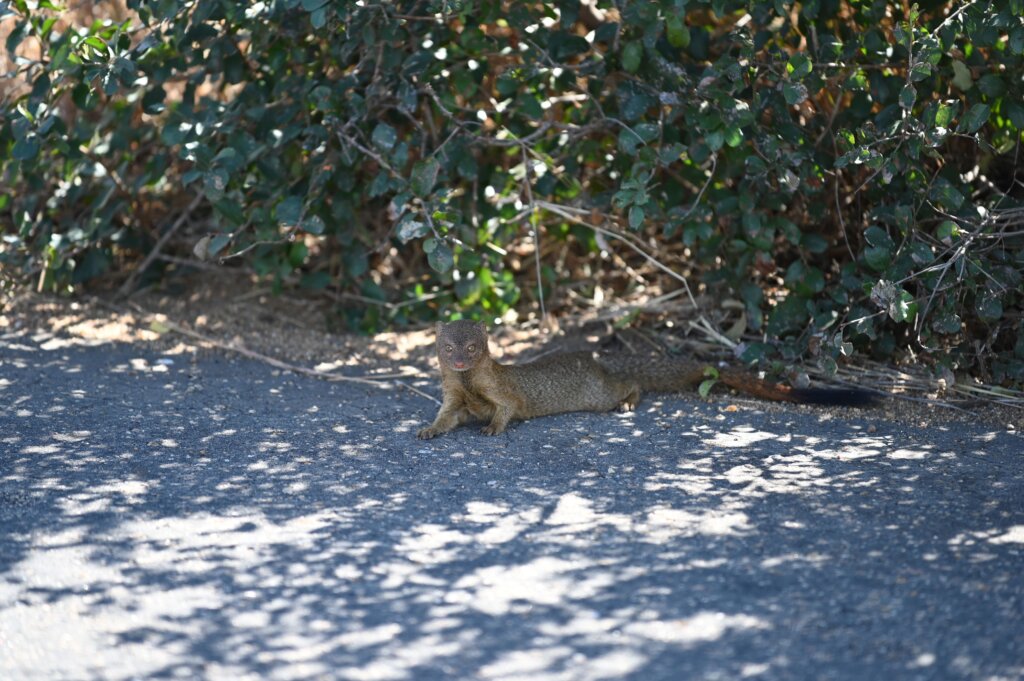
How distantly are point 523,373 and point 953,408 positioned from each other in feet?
5.62

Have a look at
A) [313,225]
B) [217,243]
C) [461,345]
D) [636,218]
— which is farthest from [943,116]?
[217,243]

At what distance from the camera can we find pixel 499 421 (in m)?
4.30

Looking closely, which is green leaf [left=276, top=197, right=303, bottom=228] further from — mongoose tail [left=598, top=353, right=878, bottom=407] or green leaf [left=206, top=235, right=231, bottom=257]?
mongoose tail [left=598, top=353, right=878, bottom=407]

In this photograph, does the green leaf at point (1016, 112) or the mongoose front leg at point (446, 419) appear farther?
the green leaf at point (1016, 112)

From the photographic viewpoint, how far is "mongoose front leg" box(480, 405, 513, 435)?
4254 millimetres

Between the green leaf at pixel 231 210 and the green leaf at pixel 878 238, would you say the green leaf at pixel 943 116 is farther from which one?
the green leaf at pixel 231 210

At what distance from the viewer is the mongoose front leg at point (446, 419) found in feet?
13.6

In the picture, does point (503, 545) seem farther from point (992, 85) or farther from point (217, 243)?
point (992, 85)

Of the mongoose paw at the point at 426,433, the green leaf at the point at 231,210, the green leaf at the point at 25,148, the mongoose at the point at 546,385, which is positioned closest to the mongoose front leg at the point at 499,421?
the mongoose at the point at 546,385

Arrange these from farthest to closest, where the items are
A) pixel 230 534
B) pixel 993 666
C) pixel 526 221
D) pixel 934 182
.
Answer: pixel 526 221 → pixel 934 182 → pixel 230 534 → pixel 993 666

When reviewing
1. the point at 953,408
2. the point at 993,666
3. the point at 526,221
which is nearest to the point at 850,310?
the point at 953,408

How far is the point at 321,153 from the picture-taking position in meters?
5.27

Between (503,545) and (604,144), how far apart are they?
2799mm

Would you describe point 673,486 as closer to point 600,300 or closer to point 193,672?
point 193,672
